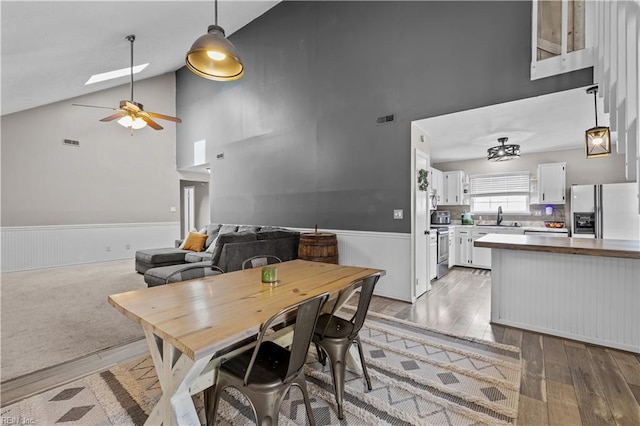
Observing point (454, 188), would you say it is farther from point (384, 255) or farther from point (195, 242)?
point (195, 242)

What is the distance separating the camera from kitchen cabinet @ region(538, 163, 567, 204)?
5234mm

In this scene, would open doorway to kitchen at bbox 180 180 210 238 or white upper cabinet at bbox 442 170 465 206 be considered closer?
white upper cabinet at bbox 442 170 465 206

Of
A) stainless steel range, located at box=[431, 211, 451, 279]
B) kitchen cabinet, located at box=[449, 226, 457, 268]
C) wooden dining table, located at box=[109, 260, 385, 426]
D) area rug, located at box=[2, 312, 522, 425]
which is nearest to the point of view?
wooden dining table, located at box=[109, 260, 385, 426]

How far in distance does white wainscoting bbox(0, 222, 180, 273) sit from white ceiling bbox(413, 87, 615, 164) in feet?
21.8

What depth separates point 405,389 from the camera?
1.88 meters

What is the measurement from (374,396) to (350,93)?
3.82m

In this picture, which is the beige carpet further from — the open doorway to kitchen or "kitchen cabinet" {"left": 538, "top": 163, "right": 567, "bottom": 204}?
"kitchen cabinet" {"left": 538, "top": 163, "right": 567, "bottom": 204}

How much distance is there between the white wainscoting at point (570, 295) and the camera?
8.05ft

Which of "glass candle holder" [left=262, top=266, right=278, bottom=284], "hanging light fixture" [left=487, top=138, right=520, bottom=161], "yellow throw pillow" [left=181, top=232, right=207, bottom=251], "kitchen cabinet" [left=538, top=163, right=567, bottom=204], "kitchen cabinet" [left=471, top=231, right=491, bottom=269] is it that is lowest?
"kitchen cabinet" [left=471, top=231, right=491, bottom=269]

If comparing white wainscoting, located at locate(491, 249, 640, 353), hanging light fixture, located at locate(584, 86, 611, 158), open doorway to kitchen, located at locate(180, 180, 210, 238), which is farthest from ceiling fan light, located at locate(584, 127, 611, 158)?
open doorway to kitchen, located at locate(180, 180, 210, 238)

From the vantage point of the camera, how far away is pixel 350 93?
4.27 metres

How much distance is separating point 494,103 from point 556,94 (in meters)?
0.53

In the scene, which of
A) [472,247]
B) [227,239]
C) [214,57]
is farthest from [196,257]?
[472,247]

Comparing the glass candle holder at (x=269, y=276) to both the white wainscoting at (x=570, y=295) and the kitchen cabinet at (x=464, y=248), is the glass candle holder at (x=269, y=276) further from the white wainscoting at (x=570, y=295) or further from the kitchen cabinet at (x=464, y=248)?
the kitchen cabinet at (x=464, y=248)
